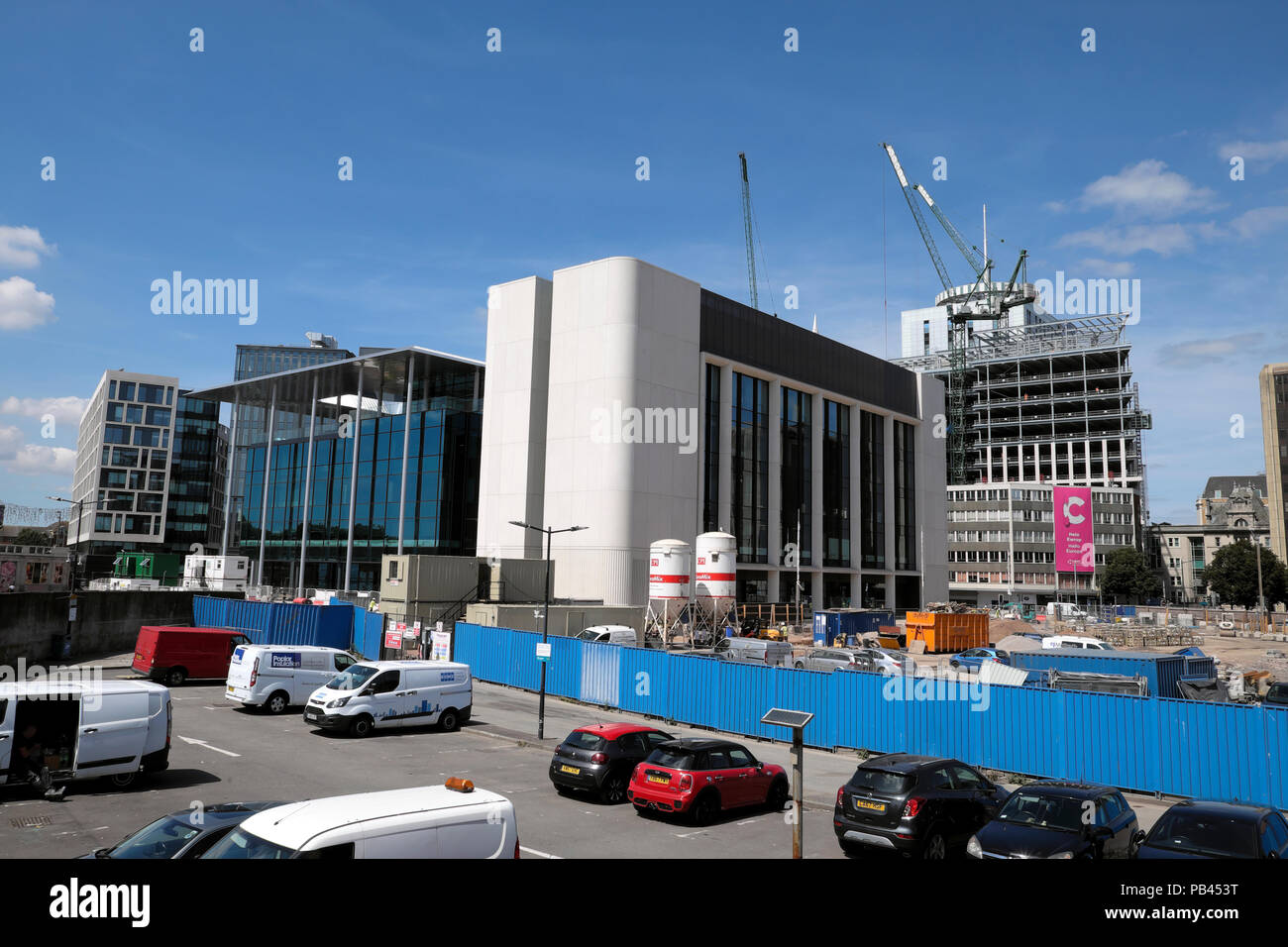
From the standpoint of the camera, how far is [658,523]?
56.8 m

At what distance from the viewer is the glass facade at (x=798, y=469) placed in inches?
2751

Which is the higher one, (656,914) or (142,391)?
(142,391)

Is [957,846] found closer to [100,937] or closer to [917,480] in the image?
[100,937]

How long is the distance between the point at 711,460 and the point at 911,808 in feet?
163

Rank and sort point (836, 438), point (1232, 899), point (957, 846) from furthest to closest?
point (836, 438), point (957, 846), point (1232, 899)

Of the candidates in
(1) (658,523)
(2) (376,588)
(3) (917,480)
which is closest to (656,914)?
(1) (658,523)

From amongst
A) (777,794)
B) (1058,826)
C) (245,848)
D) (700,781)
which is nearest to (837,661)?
(777,794)

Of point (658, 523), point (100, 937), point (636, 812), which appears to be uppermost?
point (658, 523)

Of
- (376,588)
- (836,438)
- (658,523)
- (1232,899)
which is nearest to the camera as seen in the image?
(1232,899)

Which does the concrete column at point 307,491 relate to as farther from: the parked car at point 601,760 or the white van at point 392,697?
the parked car at point 601,760

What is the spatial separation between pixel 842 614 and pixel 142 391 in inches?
4426

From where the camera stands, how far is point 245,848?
26.2ft

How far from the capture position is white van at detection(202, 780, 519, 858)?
25.7 feet

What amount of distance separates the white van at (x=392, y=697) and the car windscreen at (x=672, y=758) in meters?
11.1
